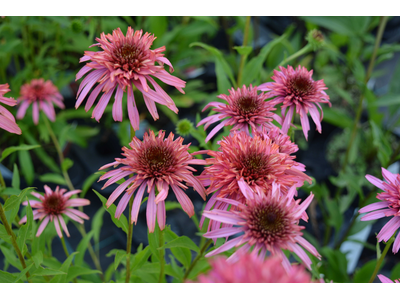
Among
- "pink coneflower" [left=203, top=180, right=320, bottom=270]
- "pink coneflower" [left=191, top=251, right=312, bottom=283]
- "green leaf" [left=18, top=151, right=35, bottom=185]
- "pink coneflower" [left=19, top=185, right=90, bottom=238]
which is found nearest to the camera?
"pink coneflower" [left=191, top=251, right=312, bottom=283]

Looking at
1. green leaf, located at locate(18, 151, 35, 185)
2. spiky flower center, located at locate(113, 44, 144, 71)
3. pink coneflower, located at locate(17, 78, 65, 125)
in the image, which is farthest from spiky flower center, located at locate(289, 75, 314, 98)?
green leaf, located at locate(18, 151, 35, 185)

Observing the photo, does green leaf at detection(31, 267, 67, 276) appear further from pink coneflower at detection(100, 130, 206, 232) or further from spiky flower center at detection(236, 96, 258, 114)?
spiky flower center at detection(236, 96, 258, 114)

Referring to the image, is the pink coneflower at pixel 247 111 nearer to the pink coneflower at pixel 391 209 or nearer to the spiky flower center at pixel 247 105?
the spiky flower center at pixel 247 105

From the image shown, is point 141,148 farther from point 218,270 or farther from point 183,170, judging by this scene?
point 218,270

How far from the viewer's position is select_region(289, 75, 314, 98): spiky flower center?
0.54 m

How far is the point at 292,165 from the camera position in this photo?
17.8 inches

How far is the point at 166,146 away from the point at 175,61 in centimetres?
109

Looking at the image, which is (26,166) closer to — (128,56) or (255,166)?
(128,56)

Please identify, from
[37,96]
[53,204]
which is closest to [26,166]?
[37,96]

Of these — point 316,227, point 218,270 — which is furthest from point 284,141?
point 316,227

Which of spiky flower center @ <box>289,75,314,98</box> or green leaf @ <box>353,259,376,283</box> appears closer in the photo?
spiky flower center @ <box>289,75,314,98</box>

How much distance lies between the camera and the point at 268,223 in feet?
1.23

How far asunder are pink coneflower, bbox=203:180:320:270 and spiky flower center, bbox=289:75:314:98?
0.69 ft

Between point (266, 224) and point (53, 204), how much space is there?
0.46m
